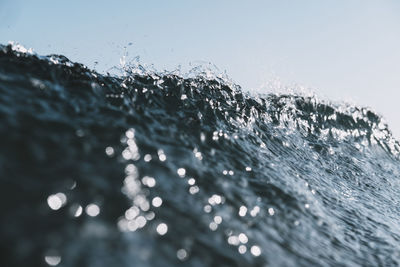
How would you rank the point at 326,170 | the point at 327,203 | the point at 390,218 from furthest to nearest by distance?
the point at 326,170, the point at 390,218, the point at 327,203

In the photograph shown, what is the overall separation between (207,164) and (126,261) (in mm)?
3393

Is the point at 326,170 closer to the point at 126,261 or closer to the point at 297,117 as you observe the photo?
the point at 297,117

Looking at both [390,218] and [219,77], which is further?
[219,77]

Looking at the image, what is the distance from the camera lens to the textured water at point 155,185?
3.45m

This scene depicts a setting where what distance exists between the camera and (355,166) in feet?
45.6

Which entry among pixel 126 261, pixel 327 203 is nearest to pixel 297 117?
pixel 327 203

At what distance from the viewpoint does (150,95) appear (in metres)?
9.05

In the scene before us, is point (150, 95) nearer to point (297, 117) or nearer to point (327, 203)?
point (327, 203)

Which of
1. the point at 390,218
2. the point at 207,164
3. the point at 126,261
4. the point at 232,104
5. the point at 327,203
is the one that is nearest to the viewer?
the point at 126,261

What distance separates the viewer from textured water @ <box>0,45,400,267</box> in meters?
3.45

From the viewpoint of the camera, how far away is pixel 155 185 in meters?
4.79

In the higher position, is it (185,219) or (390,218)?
(390,218)

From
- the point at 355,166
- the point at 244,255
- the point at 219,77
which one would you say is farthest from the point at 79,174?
the point at 355,166

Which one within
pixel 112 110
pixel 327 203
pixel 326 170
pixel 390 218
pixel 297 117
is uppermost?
pixel 297 117
